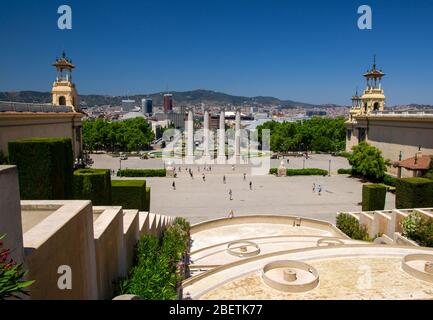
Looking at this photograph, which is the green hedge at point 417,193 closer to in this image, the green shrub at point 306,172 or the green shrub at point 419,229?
the green shrub at point 419,229

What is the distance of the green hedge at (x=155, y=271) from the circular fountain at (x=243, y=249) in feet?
7.95

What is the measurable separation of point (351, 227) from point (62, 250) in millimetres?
16580

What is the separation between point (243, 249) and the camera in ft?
51.1

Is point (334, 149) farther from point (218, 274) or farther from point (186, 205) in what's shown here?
point (218, 274)

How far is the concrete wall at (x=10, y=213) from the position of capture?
4.17m

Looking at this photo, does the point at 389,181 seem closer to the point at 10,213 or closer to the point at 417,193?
the point at 417,193

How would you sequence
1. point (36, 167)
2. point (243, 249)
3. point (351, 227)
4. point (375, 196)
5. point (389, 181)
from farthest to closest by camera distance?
1. point (389, 181)
2. point (375, 196)
3. point (351, 227)
4. point (243, 249)
5. point (36, 167)

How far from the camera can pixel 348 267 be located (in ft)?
35.9

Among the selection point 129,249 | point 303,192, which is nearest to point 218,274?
point 129,249

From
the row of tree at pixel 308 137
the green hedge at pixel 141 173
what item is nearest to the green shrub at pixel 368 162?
the green hedge at pixel 141 173

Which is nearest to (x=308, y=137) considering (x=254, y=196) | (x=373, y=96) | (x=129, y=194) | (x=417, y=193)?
(x=373, y=96)

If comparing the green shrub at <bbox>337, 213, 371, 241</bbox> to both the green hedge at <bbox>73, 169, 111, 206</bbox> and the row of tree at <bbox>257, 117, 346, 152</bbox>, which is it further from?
the row of tree at <bbox>257, 117, 346, 152</bbox>
